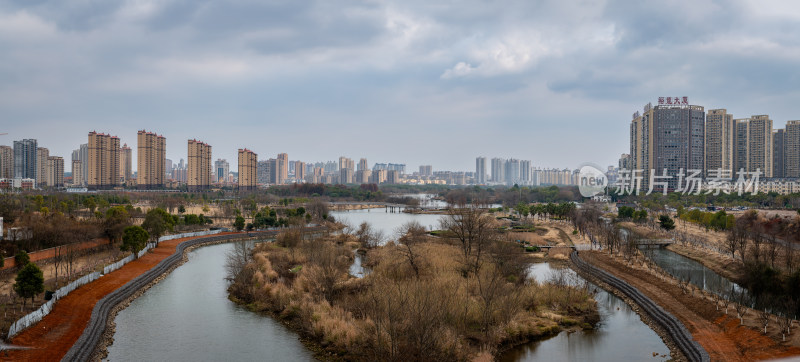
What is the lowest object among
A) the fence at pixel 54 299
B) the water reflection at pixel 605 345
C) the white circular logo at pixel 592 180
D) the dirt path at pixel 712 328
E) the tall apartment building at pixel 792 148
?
the water reflection at pixel 605 345

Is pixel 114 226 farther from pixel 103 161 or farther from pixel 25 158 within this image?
pixel 25 158

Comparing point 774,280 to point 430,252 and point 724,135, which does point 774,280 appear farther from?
point 724,135

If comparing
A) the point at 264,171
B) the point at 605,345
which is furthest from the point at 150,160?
the point at 605,345

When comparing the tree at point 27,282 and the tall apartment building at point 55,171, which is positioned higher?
the tall apartment building at point 55,171

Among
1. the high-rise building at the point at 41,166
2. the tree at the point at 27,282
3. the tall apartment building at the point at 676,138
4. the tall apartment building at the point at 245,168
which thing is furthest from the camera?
the tall apartment building at the point at 245,168

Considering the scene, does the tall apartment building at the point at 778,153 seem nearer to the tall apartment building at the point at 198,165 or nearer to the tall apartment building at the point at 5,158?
the tall apartment building at the point at 198,165

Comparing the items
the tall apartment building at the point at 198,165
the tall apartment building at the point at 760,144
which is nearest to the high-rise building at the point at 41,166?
the tall apartment building at the point at 198,165

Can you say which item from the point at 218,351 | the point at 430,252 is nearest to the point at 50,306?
the point at 218,351
